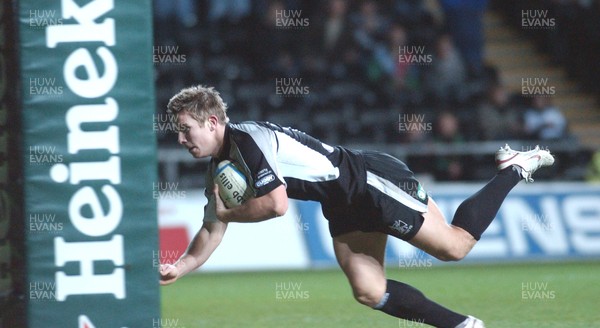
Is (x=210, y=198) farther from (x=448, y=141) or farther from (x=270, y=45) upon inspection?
(x=270, y=45)

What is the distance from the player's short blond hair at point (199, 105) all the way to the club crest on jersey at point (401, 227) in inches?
45.1

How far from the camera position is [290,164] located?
5980mm

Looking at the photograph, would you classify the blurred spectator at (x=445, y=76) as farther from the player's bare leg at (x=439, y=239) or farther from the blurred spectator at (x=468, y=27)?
the player's bare leg at (x=439, y=239)

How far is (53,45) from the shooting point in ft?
18.2

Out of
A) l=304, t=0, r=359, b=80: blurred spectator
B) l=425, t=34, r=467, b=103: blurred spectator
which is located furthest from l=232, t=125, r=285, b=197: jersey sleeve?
l=425, t=34, r=467, b=103: blurred spectator

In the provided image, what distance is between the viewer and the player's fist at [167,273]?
5875 mm

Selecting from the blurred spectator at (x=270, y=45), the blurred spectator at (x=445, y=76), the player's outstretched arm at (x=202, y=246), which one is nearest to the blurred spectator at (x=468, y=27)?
the blurred spectator at (x=445, y=76)

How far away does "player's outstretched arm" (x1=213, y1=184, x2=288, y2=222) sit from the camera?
5.67 meters

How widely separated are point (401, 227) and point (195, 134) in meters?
1.31

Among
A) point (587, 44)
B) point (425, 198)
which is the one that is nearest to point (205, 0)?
point (587, 44)

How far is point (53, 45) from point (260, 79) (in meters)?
9.42

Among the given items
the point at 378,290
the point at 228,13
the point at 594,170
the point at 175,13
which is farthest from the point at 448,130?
the point at 378,290

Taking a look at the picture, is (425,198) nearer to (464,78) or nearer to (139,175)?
(139,175)

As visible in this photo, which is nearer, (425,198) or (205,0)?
(425,198)
